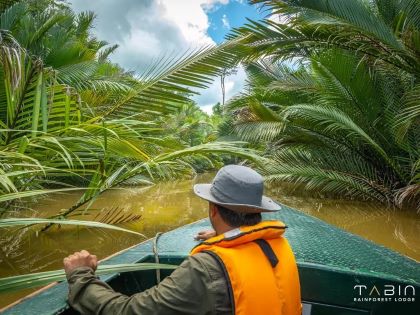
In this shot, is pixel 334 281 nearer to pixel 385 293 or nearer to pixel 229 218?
pixel 385 293

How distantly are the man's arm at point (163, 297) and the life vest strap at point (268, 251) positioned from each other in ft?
0.70

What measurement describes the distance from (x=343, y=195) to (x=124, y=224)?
438 cm

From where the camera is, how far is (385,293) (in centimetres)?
192

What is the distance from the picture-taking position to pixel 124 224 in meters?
4.95

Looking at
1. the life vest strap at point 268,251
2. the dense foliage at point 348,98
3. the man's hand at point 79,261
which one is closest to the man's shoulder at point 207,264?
the life vest strap at point 268,251

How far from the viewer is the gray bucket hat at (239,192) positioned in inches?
57.9

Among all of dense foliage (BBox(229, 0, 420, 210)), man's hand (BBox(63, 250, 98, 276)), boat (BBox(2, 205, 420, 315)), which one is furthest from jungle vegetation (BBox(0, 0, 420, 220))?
man's hand (BBox(63, 250, 98, 276))

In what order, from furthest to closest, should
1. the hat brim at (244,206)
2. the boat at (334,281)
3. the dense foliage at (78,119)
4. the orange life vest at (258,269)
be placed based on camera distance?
1. the dense foliage at (78,119)
2. the boat at (334,281)
3. the hat brim at (244,206)
4. the orange life vest at (258,269)

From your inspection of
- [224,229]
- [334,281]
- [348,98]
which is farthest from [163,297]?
[348,98]

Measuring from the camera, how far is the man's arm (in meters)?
1.30

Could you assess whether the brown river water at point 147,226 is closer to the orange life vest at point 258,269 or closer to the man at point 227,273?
the man at point 227,273

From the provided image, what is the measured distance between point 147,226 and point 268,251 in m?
4.05

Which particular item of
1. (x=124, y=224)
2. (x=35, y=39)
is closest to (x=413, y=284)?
(x=124, y=224)

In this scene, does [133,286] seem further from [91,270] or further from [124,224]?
[124,224]
